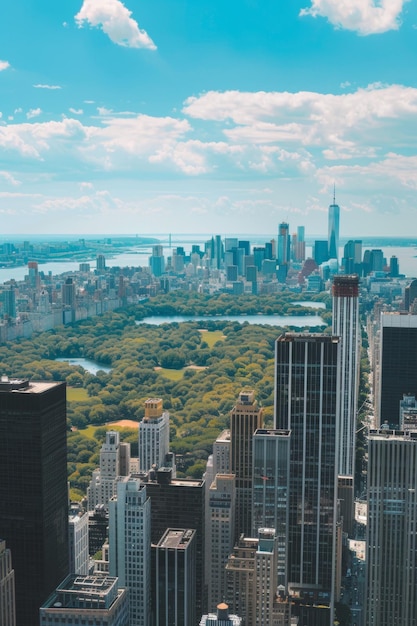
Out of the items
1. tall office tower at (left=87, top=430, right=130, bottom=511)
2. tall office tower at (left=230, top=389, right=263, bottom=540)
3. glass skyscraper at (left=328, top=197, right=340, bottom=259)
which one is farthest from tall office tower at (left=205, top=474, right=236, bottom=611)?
glass skyscraper at (left=328, top=197, right=340, bottom=259)

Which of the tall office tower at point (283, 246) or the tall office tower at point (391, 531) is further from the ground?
the tall office tower at point (283, 246)

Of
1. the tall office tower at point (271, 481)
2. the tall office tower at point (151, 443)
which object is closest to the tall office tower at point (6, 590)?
the tall office tower at point (271, 481)

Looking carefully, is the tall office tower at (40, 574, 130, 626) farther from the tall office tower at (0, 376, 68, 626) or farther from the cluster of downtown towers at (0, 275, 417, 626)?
the tall office tower at (0, 376, 68, 626)

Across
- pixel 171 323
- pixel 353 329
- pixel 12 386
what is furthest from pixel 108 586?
pixel 171 323

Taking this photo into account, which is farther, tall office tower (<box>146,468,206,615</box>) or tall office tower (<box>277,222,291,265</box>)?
tall office tower (<box>277,222,291,265</box>)

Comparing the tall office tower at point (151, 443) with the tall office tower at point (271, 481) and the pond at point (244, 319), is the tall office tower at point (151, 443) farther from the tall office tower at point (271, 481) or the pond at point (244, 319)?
the pond at point (244, 319)

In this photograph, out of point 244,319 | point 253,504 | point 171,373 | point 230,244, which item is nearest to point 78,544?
point 253,504
